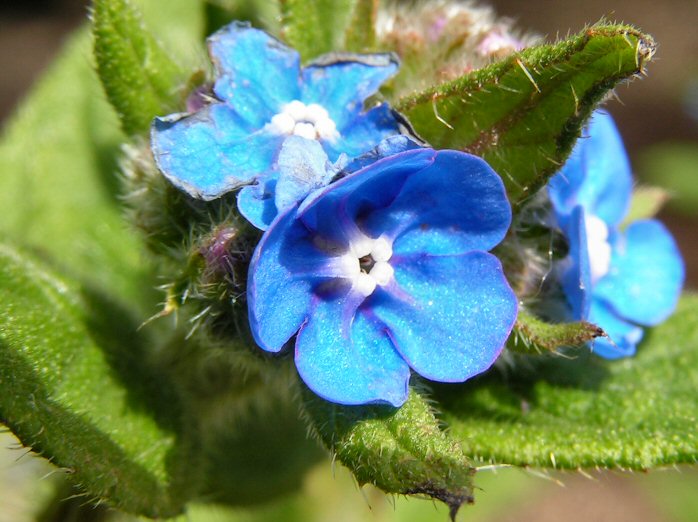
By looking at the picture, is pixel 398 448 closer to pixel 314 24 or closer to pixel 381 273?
pixel 381 273

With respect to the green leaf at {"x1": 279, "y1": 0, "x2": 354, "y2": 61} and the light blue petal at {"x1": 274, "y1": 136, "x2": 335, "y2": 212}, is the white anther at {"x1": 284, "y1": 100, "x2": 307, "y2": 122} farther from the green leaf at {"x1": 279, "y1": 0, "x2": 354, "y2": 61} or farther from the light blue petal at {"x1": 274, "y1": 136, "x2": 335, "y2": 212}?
the green leaf at {"x1": 279, "y1": 0, "x2": 354, "y2": 61}

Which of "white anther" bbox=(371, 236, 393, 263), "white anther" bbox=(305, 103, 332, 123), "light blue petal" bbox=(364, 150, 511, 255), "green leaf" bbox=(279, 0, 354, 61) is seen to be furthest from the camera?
"green leaf" bbox=(279, 0, 354, 61)

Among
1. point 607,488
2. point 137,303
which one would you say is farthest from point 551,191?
point 607,488

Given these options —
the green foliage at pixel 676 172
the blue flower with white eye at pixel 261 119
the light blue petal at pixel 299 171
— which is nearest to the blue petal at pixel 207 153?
the blue flower with white eye at pixel 261 119

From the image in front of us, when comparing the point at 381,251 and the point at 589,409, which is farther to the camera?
the point at 589,409

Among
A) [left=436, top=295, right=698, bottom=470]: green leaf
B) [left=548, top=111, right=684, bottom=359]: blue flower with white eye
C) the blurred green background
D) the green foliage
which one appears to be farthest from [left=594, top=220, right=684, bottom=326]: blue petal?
the green foliage

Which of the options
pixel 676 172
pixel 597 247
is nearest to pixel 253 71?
pixel 597 247
